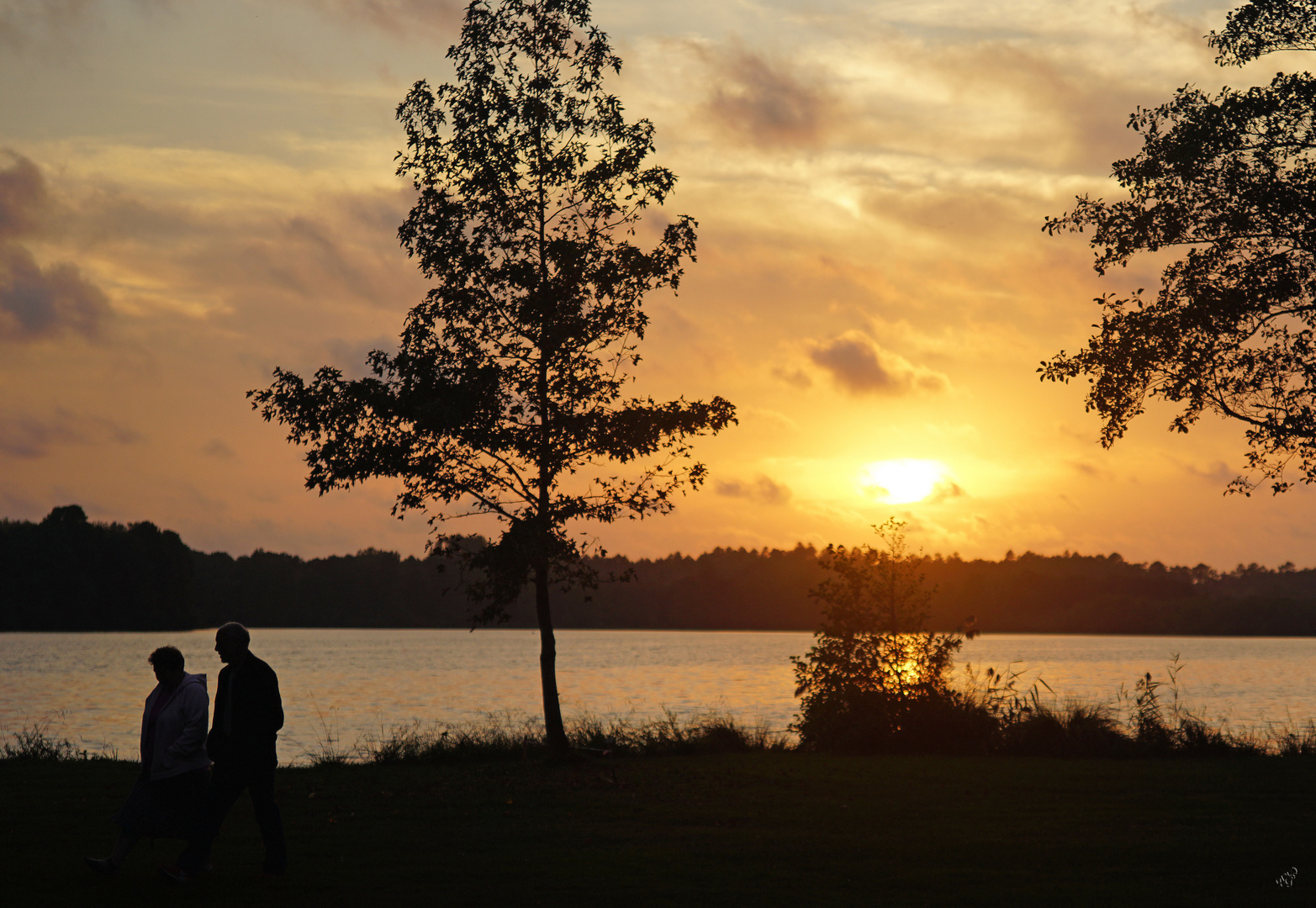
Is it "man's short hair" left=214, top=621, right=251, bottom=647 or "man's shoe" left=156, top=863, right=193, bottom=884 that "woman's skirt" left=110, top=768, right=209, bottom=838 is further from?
"man's short hair" left=214, top=621, right=251, bottom=647

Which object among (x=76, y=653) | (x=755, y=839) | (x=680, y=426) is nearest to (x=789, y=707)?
(x=680, y=426)

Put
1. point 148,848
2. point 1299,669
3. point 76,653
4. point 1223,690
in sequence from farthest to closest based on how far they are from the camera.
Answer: point 76,653, point 1299,669, point 1223,690, point 148,848

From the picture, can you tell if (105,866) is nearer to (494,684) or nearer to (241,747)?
(241,747)

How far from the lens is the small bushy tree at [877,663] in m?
22.2

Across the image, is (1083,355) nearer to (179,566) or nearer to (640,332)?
(640,332)

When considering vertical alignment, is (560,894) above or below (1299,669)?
above

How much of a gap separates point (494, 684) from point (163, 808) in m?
50.1

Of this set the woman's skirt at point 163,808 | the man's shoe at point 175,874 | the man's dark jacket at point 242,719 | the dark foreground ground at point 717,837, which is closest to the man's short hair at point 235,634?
the man's dark jacket at point 242,719

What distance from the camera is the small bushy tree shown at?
72.7ft

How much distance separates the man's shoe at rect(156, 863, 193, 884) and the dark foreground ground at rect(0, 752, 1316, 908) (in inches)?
5.6

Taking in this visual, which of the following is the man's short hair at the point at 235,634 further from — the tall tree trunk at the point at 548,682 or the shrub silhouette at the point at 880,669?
the shrub silhouette at the point at 880,669

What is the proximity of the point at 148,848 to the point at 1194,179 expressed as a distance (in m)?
17.9

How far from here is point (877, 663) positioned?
22500 millimetres

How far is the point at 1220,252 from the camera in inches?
733
